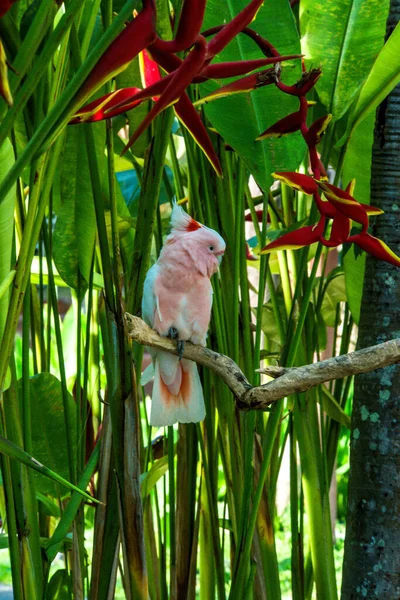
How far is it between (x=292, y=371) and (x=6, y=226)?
0.20m

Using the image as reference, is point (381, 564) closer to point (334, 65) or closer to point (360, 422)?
point (360, 422)

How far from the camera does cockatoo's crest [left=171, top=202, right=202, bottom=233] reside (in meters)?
0.62

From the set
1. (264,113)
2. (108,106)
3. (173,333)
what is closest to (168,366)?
(173,333)

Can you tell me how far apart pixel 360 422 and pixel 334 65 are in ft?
1.14

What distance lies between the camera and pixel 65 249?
69cm

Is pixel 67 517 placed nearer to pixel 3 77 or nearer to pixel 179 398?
pixel 179 398

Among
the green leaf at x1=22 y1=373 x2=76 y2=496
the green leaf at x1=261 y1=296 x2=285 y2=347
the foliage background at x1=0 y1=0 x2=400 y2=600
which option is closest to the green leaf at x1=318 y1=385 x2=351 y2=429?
the foliage background at x1=0 y1=0 x2=400 y2=600

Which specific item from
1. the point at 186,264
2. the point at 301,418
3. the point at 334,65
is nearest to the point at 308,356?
the point at 301,418

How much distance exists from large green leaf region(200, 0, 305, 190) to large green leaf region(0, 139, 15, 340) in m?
0.18

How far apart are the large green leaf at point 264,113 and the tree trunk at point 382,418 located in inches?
6.8

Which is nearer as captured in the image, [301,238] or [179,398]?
[301,238]

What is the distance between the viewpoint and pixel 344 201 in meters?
0.40

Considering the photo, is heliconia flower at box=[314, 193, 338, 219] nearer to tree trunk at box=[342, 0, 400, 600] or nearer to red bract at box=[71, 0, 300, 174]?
red bract at box=[71, 0, 300, 174]

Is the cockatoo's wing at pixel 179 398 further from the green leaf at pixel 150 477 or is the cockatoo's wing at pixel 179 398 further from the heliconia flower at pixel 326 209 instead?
the heliconia flower at pixel 326 209
